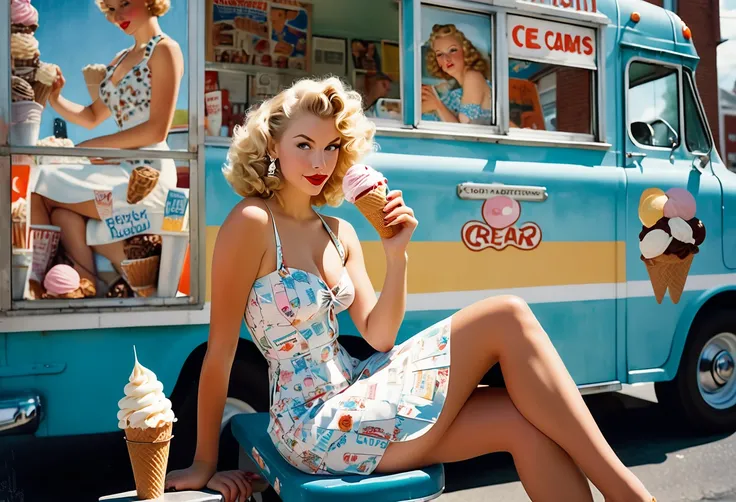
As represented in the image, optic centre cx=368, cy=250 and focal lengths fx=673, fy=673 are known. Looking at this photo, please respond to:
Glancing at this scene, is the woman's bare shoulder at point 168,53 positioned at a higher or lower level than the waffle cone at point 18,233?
higher

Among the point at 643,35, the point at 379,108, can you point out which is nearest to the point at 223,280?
the point at 379,108

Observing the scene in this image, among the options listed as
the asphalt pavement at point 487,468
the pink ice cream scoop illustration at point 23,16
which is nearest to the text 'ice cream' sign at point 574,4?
the pink ice cream scoop illustration at point 23,16

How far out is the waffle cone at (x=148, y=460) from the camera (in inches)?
75.6

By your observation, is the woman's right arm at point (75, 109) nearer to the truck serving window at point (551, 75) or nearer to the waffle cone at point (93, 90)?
the waffle cone at point (93, 90)

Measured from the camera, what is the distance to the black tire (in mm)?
3109

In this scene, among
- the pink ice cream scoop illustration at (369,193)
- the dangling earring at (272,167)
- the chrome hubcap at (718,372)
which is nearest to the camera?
the pink ice cream scoop illustration at (369,193)

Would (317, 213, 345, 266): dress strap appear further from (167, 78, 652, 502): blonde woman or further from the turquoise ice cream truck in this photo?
the turquoise ice cream truck

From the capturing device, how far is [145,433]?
1948 mm

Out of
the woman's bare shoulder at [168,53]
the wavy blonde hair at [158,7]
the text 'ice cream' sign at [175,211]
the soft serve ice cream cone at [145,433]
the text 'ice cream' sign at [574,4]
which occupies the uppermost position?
the text 'ice cream' sign at [574,4]

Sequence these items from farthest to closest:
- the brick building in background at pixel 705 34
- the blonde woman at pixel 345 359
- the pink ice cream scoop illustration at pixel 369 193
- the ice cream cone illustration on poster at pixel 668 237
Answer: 1. the brick building in background at pixel 705 34
2. the ice cream cone illustration on poster at pixel 668 237
3. the pink ice cream scoop illustration at pixel 369 193
4. the blonde woman at pixel 345 359

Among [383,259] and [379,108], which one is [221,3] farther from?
[383,259]

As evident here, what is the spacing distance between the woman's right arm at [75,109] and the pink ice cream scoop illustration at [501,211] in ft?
6.28

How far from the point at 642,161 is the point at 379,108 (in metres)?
1.74

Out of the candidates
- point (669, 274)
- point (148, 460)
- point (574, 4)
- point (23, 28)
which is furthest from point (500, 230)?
point (23, 28)
